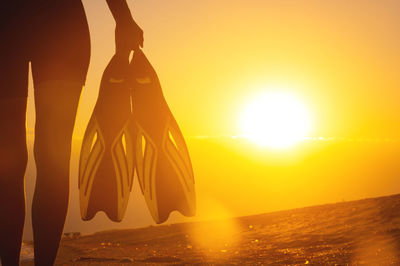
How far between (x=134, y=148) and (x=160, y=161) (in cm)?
17

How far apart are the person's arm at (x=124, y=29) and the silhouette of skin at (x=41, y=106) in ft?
1.17

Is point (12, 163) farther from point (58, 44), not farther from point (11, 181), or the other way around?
point (58, 44)

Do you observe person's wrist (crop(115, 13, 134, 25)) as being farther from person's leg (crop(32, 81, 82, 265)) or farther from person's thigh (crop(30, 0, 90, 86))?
person's leg (crop(32, 81, 82, 265))

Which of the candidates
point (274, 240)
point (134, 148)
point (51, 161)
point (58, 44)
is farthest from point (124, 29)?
point (274, 240)

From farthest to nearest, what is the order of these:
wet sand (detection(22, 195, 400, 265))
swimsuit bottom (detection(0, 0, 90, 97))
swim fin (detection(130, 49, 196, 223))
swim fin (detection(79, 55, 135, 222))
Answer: wet sand (detection(22, 195, 400, 265)) → swim fin (detection(130, 49, 196, 223)) → swim fin (detection(79, 55, 135, 222)) → swimsuit bottom (detection(0, 0, 90, 97))

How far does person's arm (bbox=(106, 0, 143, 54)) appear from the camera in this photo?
9.93ft

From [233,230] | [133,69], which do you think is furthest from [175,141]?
[233,230]

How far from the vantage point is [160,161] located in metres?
3.32

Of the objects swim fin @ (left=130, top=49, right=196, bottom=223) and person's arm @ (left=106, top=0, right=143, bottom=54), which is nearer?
person's arm @ (left=106, top=0, right=143, bottom=54)

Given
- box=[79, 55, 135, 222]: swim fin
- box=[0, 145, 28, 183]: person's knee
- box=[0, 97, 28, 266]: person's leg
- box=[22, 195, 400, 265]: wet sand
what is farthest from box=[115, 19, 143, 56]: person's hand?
box=[22, 195, 400, 265]: wet sand

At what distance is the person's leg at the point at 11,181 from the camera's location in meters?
2.70

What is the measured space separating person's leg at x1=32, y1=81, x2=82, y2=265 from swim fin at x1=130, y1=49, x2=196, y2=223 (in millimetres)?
703

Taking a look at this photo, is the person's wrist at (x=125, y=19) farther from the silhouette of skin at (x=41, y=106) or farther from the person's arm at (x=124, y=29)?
the silhouette of skin at (x=41, y=106)

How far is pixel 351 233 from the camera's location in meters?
6.09
